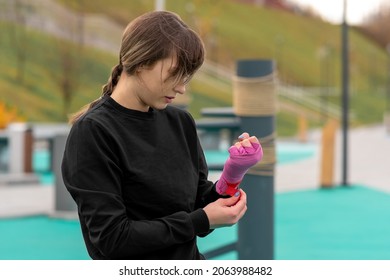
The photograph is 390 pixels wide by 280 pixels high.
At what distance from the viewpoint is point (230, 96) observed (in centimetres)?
4775

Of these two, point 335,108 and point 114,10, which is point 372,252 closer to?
point 114,10

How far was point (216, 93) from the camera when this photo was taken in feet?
155

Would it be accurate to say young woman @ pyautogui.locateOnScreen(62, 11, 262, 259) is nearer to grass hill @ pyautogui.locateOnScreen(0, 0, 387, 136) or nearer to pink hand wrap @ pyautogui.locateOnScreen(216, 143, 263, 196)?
pink hand wrap @ pyautogui.locateOnScreen(216, 143, 263, 196)

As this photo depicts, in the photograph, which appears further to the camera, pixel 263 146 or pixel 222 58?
pixel 222 58

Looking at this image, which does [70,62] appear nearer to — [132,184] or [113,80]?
[113,80]

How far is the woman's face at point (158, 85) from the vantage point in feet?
6.24

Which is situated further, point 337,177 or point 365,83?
point 365,83

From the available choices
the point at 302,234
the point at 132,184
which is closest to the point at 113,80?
the point at 132,184

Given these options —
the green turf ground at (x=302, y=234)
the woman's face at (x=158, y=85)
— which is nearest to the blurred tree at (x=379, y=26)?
the green turf ground at (x=302, y=234)

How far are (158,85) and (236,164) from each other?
293 mm

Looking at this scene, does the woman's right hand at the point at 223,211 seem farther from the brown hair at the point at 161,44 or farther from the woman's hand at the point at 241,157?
the brown hair at the point at 161,44

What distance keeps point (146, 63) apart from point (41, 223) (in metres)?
6.85

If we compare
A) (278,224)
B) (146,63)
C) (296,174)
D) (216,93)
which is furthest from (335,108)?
(146,63)

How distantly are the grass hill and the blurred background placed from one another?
0.33ft
